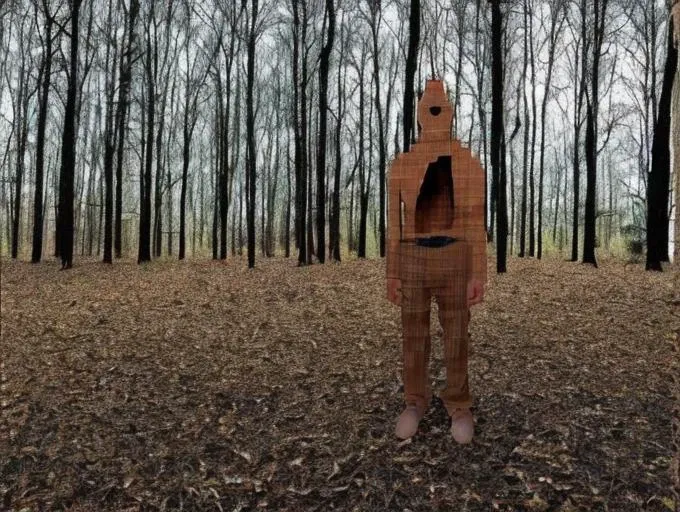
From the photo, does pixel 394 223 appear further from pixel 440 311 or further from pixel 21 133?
pixel 21 133

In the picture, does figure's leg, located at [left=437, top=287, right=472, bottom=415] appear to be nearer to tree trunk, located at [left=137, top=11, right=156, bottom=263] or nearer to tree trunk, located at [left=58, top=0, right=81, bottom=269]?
tree trunk, located at [left=58, top=0, right=81, bottom=269]

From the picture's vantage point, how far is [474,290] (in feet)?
9.02

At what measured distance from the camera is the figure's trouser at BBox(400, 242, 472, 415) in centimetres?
275

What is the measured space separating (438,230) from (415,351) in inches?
28.7

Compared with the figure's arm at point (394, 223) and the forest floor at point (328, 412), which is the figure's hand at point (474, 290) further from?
the forest floor at point (328, 412)

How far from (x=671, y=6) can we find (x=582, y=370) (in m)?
4.11

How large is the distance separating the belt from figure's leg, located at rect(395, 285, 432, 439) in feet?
0.84

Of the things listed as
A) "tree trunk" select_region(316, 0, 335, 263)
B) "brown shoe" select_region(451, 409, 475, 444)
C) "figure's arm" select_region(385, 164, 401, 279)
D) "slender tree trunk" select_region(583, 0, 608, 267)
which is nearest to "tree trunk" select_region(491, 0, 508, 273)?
"tree trunk" select_region(316, 0, 335, 263)

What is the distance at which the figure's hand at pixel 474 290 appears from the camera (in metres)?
2.75

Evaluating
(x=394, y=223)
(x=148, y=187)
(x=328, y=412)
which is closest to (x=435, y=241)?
(x=394, y=223)

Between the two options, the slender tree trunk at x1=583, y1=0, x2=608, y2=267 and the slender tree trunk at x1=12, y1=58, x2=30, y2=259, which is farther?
the slender tree trunk at x1=12, y1=58, x2=30, y2=259

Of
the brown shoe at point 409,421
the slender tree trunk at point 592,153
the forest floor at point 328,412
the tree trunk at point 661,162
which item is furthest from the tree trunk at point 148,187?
the brown shoe at point 409,421

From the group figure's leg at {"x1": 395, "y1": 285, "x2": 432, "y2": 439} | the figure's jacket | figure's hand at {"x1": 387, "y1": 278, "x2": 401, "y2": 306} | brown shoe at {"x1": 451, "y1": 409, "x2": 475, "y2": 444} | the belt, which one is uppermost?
the figure's jacket

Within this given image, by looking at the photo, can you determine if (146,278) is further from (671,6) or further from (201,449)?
(671,6)
